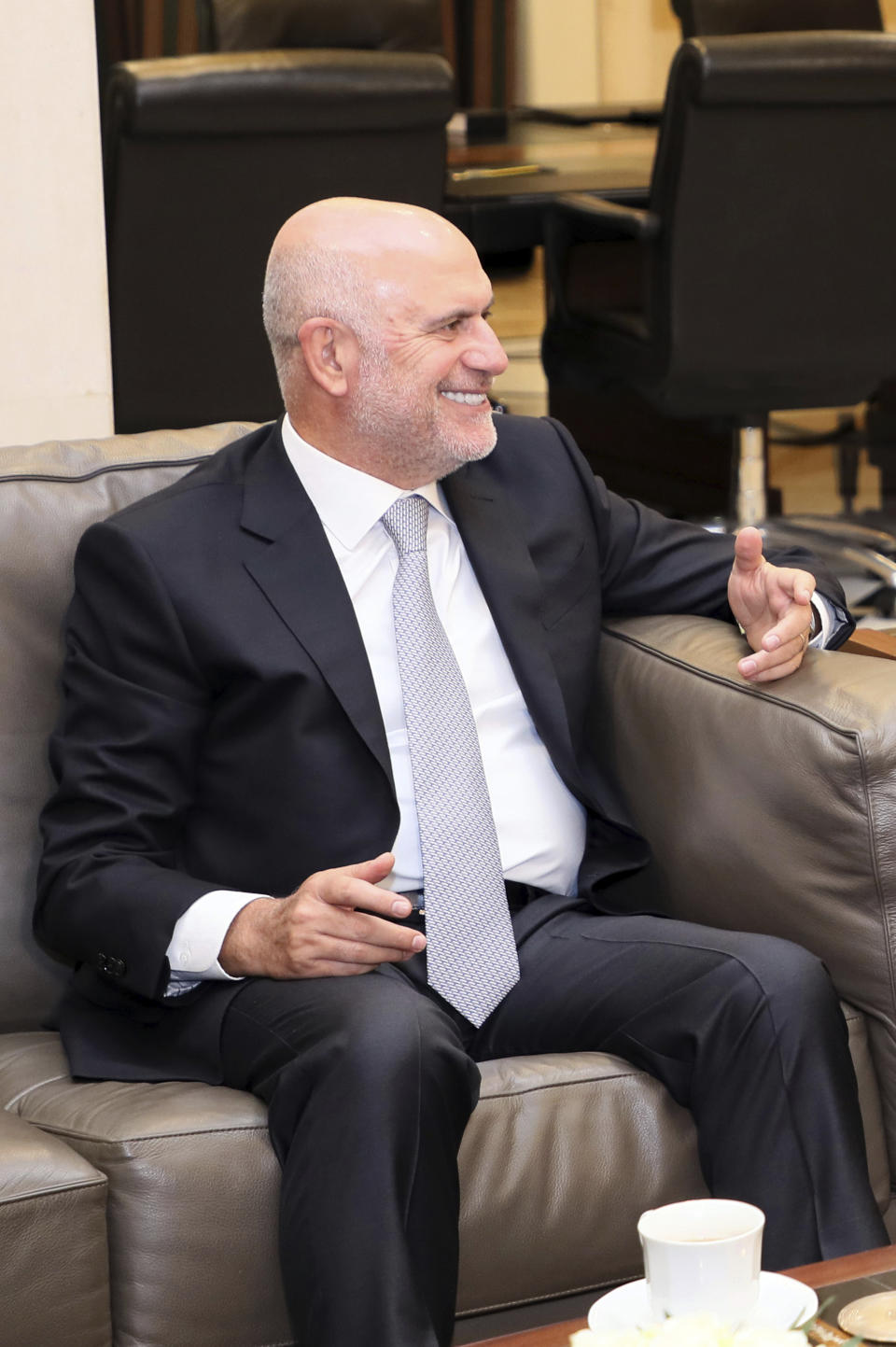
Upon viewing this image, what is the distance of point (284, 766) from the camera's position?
1.62m

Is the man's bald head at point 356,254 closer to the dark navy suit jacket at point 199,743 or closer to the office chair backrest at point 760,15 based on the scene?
the dark navy suit jacket at point 199,743

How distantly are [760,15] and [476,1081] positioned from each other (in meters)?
3.66

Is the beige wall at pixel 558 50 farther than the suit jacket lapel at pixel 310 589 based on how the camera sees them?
Yes

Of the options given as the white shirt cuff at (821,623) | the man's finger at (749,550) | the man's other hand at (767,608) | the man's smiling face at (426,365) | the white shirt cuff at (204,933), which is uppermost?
the man's smiling face at (426,365)

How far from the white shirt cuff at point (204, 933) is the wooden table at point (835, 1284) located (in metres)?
0.49

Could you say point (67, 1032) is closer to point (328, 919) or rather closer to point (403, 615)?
point (328, 919)

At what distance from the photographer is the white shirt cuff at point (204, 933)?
151 centimetres

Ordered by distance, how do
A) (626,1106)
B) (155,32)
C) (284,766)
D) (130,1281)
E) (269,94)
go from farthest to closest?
1. (155,32)
2. (269,94)
3. (284,766)
4. (626,1106)
5. (130,1281)

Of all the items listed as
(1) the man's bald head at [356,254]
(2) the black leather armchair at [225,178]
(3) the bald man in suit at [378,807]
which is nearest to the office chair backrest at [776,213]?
(2) the black leather armchair at [225,178]

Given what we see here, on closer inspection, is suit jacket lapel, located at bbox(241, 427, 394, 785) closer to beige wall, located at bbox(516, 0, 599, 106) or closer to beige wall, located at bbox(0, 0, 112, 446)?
beige wall, located at bbox(0, 0, 112, 446)

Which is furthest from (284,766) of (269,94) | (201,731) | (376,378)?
(269,94)

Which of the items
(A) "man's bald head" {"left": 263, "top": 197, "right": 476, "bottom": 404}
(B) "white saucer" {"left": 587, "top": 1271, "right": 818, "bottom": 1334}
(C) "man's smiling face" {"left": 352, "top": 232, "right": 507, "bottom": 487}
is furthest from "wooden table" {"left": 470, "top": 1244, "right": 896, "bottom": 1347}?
(A) "man's bald head" {"left": 263, "top": 197, "right": 476, "bottom": 404}

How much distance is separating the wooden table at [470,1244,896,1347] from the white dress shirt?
0.62 metres

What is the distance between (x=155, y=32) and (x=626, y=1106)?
5.68 metres
